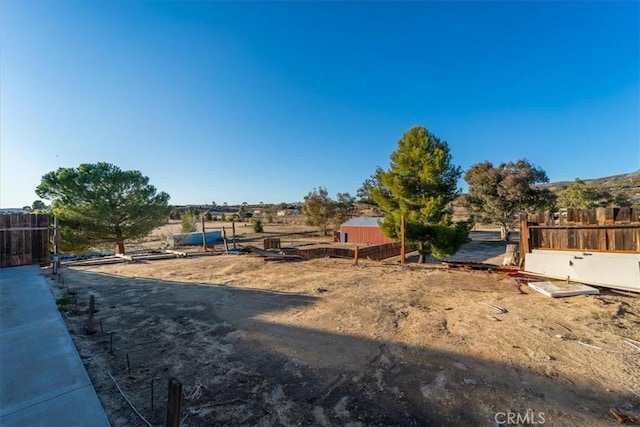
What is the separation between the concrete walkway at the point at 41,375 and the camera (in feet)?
8.16

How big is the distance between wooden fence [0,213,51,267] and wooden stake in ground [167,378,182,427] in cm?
1076

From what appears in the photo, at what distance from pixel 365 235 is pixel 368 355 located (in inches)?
1017

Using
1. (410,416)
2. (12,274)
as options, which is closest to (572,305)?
(410,416)

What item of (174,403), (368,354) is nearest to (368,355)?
(368,354)

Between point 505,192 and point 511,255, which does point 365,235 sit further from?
point 511,255

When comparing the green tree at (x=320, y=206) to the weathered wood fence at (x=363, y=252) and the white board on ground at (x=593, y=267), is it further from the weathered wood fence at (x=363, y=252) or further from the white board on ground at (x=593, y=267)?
the white board on ground at (x=593, y=267)

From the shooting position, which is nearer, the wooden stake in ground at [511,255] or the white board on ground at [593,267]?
the white board on ground at [593,267]

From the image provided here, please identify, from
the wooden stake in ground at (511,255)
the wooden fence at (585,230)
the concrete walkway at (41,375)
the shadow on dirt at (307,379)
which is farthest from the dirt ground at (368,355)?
the wooden stake in ground at (511,255)

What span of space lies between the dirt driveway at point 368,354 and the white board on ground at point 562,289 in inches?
7.0

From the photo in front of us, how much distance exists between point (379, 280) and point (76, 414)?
7.46m

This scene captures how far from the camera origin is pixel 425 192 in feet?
47.2

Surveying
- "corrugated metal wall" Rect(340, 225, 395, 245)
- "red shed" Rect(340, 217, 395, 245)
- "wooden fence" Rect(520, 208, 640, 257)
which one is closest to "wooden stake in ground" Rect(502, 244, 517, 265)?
"wooden fence" Rect(520, 208, 640, 257)

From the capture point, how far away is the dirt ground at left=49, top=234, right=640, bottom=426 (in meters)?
2.91

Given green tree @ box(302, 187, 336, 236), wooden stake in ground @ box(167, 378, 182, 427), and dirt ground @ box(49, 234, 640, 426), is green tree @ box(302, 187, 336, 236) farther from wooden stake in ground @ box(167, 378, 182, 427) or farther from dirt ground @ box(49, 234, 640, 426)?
wooden stake in ground @ box(167, 378, 182, 427)
